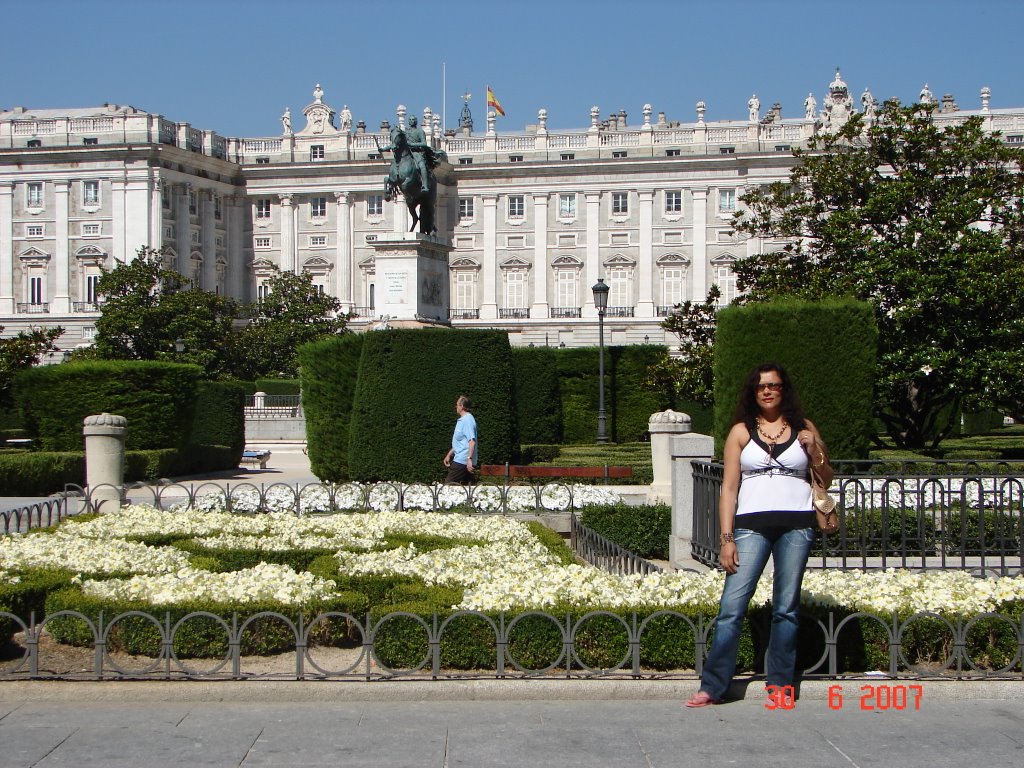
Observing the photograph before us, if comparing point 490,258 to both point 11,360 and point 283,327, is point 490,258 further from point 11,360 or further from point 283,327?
point 11,360

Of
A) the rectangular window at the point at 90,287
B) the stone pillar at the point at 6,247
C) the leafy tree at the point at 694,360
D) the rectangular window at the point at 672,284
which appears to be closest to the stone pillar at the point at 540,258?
the rectangular window at the point at 672,284

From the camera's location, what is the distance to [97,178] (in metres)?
82.4

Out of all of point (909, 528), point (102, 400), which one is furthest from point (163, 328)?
point (909, 528)

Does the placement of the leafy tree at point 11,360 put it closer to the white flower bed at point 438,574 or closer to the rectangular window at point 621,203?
the white flower bed at point 438,574

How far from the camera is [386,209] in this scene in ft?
284

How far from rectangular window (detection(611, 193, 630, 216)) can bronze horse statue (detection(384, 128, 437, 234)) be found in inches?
2329

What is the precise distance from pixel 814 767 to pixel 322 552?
18.9 feet

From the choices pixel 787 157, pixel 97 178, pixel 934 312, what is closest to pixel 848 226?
pixel 934 312

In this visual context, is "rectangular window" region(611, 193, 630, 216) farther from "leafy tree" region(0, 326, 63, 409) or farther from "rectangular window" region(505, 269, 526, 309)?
"leafy tree" region(0, 326, 63, 409)

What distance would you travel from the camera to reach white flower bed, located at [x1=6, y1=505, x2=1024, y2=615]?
27.3ft

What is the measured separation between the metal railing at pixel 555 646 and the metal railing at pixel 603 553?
135 cm

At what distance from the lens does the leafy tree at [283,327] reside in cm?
6341

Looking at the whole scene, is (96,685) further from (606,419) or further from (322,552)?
(606,419)

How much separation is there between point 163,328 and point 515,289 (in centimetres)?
2906
